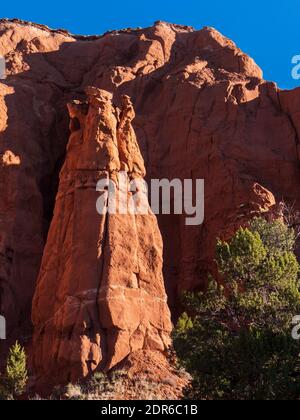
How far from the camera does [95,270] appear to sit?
2962 centimetres

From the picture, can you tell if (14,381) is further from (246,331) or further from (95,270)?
(246,331)

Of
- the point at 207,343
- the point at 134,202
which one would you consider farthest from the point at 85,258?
the point at 207,343

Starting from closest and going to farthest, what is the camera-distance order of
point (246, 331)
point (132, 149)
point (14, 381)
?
point (246, 331), point (14, 381), point (132, 149)

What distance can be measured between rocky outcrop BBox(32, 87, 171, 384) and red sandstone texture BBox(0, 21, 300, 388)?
0.09m

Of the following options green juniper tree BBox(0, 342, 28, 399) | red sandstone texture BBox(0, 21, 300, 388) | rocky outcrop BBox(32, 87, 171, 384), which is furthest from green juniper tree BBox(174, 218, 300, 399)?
green juniper tree BBox(0, 342, 28, 399)

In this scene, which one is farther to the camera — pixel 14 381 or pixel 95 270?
pixel 95 270

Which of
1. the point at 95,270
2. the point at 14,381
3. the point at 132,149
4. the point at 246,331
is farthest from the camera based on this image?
the point at 132,149

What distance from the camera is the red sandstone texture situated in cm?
3138

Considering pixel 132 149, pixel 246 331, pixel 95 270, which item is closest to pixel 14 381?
pixel 95 270

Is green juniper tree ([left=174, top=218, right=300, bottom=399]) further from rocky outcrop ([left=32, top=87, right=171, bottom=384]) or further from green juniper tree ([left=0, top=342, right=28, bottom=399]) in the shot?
green juniper tree ([left=0, top=342, right=28, bottom=399])

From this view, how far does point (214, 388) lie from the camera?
24.6 metres

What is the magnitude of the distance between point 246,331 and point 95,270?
7.00 metres

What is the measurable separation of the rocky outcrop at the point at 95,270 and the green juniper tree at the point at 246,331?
2.11 meters
